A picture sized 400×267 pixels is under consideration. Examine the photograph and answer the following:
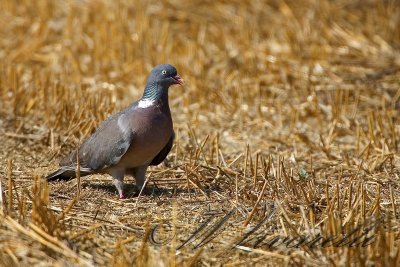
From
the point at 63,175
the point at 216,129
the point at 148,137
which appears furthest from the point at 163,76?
the point at 216,129

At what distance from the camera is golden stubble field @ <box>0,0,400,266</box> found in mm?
4082

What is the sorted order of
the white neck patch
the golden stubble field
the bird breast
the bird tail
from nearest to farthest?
the golden stubble field < the bird breast < the white neck patch < the bird tail

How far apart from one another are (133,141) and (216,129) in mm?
2326

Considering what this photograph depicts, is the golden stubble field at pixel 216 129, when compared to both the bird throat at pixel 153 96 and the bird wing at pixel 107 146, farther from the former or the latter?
the bird throat at pixel 153 96

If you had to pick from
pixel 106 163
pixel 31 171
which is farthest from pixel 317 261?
pixel 31 171

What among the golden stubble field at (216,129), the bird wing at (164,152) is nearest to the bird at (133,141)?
the bird wing at (164,152)

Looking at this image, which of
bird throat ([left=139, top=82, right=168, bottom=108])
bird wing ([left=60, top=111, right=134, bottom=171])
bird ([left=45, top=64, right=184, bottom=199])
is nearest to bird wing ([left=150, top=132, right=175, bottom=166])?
bird ([left=45, top=64, right=184, bottom=199])

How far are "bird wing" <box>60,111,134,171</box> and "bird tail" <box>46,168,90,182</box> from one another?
5 centimetres

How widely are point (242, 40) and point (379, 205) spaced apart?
15.3 ft

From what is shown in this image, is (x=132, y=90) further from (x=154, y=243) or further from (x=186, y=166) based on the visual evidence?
(x=154, y=243)

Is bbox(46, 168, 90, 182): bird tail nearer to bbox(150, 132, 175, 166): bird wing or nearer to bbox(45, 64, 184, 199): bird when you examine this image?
bbox(45, 64, 184, 199): bird

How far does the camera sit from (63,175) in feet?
17.0

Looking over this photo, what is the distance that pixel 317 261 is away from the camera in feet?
12.9

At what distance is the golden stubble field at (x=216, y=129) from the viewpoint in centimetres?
408
